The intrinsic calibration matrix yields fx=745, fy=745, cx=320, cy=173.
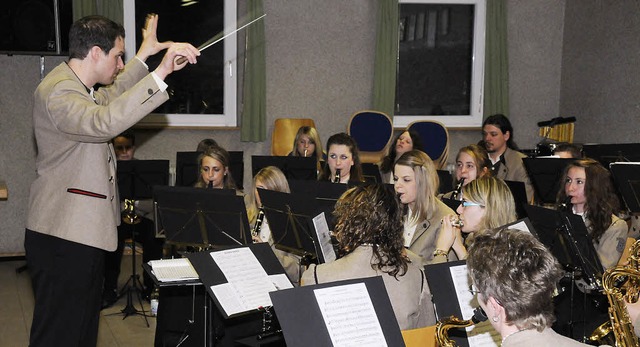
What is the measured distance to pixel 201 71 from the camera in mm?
8695

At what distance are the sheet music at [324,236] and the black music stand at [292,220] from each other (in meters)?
0.20

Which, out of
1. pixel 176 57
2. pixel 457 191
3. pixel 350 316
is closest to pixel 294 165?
pixel 457 191

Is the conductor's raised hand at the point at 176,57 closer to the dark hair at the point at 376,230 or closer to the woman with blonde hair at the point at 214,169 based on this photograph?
the dark hair at the point at 376,230

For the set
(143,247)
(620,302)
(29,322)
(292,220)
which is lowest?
(29,322)

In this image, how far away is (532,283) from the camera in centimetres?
221

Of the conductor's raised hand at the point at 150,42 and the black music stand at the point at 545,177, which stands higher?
the conductor's raised hand at the point at 150,42

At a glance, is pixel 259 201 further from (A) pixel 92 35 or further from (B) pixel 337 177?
(A) pixel 92 35

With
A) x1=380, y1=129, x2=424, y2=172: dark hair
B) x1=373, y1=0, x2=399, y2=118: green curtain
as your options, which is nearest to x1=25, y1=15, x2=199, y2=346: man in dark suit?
x1=380, y1=129, x2=424, y2=172: dark hair

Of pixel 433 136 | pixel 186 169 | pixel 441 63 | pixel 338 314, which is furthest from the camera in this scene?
pixel 441 63

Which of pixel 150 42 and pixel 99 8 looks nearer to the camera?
pixel 150 42

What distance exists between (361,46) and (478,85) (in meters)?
1.62

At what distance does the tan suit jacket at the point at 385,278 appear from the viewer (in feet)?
10.5

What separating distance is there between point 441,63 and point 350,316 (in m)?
7.22

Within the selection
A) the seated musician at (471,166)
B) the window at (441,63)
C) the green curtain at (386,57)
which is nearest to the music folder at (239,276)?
the seated musician at (471,166)
